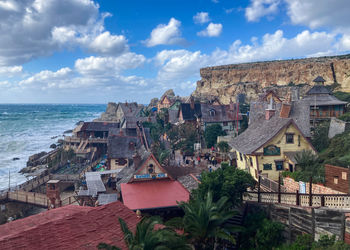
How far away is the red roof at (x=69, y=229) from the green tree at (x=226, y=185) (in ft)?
16.3

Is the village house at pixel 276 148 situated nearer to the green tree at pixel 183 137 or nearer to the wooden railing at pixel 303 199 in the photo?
the wooden railing at pixel 303 199

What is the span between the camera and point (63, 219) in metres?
13.5

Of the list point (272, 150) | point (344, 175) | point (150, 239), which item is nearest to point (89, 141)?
point (272, 150)

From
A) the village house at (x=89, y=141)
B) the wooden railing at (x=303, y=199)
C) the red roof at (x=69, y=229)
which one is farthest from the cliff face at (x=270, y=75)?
the red roof at (x=69, y=229)

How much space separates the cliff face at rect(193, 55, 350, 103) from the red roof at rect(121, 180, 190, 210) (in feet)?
194

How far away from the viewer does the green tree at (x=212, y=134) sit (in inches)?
1918

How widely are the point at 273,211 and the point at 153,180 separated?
10.1 m

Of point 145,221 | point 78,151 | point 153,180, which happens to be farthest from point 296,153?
point 78,151

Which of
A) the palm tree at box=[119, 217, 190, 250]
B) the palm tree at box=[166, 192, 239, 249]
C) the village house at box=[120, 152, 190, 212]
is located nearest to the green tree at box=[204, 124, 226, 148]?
the village house at box=[120, 152, 190, 212]

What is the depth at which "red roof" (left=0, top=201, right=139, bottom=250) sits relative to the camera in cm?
1166

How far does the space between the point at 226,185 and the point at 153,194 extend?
6.15m

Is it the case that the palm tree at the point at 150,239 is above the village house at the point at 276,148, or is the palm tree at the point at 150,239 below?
below

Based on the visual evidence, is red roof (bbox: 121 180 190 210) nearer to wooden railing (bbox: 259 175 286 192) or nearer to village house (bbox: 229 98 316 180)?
wooden railing (bbox: 259 175 286 192)

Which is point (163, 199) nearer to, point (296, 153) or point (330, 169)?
point (330, 169)
